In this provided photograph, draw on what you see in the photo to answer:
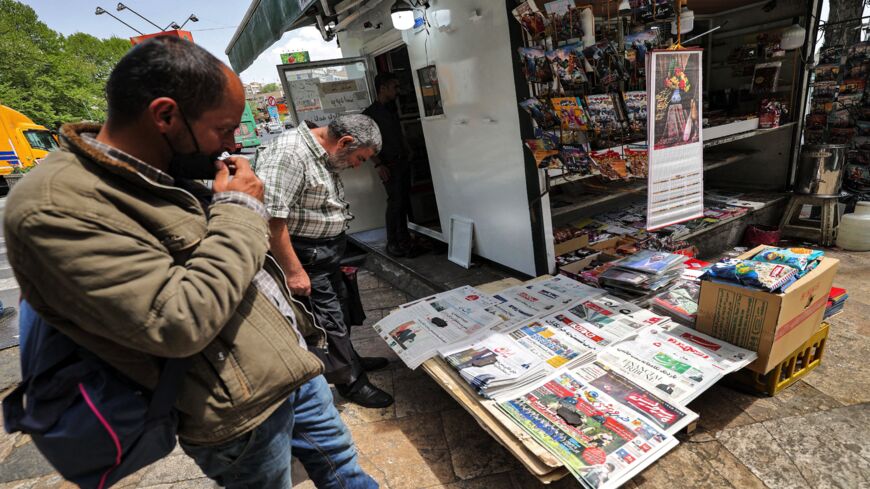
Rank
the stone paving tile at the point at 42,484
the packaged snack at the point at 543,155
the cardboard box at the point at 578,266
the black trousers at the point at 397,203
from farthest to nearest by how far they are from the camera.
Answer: the black trousers at the point at 397,203, the cardboard box at the point at 578,266, the packaged snack at the point at 543,155, the stone paving tile at the point at 42,484

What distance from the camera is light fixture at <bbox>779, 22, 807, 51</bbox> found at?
3678 mm

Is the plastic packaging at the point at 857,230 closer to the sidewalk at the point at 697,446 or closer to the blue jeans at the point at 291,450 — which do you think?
the sidewalk at the point at 697,446

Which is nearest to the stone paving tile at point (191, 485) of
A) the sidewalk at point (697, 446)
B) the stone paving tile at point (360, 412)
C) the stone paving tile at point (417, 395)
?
the sidewalk at point (697, 446)

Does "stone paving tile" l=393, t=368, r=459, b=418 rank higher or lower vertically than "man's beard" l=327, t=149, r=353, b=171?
lower

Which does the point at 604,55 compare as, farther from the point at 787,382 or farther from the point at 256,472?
the point at 256,472

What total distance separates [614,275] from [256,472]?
229 centimetres

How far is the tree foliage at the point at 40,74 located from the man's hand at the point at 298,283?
2617cm

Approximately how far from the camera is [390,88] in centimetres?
388

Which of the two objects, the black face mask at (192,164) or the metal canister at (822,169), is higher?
the black face mask at (192,164)

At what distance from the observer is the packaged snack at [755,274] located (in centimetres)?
184

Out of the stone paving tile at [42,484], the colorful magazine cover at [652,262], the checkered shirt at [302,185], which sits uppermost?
the checkered shirt at [302,185]

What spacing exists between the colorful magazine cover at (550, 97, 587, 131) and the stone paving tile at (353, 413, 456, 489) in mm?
1838

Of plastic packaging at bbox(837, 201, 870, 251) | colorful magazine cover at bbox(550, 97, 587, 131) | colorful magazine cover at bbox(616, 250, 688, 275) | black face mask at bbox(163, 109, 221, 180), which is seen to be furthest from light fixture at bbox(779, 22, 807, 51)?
black face mask at bbox(163, 109, 221, 180)

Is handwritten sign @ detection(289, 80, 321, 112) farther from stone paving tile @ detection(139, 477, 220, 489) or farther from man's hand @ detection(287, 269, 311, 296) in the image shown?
stone paving tile @ detection(139, 477, 220, 489)
